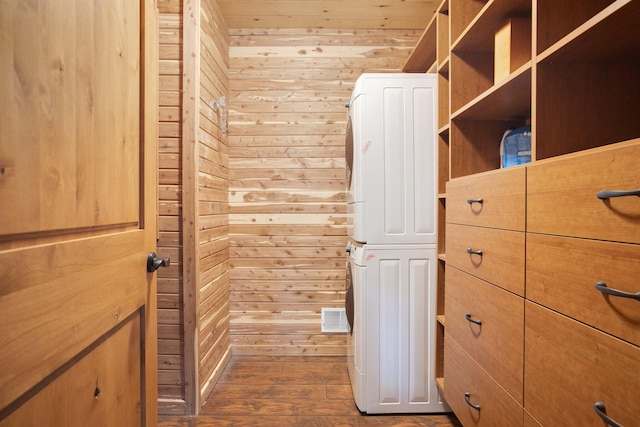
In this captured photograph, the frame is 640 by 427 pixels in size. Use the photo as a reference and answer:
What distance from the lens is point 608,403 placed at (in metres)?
0.71

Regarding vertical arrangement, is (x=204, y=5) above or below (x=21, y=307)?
above

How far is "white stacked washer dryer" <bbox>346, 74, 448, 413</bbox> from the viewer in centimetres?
181

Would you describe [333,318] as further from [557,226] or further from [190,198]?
[557,226]

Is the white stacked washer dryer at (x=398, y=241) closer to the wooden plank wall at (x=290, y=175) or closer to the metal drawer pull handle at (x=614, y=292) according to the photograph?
the wooden plank wall at (x=290, y=175)

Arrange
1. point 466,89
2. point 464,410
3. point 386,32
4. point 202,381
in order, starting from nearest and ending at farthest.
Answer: point 464,410
point 466,89
point 202,381
point 386,32

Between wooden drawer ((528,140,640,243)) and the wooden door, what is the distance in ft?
3.42

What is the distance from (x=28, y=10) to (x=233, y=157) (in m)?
2.06

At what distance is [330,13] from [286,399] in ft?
8.15

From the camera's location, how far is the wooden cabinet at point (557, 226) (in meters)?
0.70

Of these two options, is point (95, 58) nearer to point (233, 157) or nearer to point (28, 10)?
point (28, 10)

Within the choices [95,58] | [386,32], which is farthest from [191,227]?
[386,32]

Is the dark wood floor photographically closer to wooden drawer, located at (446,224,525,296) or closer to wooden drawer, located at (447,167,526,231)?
wooden drawer, located at (446,224,525,296)

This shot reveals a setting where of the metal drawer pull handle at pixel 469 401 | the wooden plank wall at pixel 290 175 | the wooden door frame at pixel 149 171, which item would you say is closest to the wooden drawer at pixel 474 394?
the metal drawer pull handle at pixel 469 401

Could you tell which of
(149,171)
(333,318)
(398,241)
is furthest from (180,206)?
(333,318)
